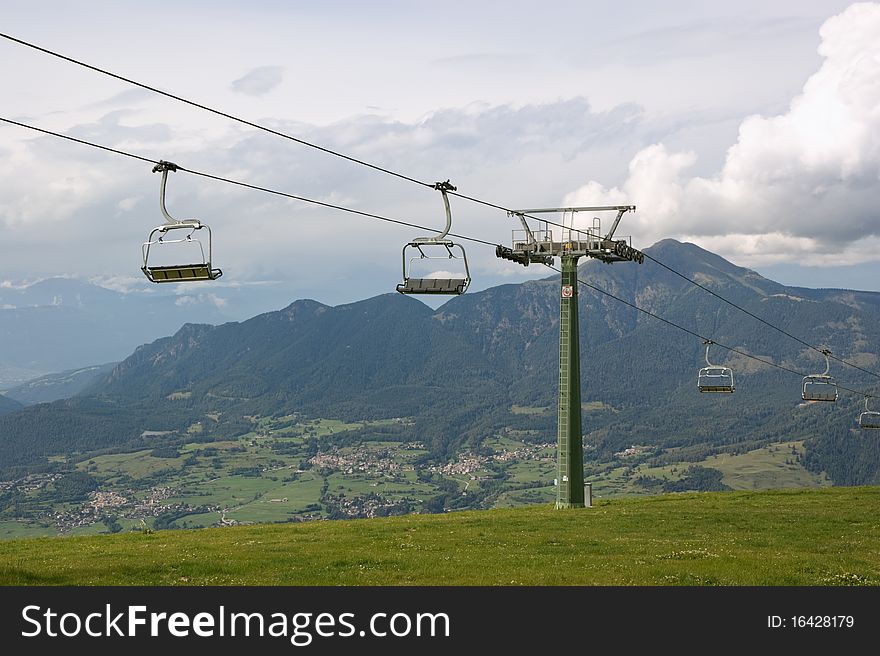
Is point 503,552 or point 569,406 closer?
point 503,552

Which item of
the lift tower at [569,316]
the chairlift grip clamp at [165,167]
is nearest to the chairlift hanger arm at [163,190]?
the chairlift grip clamp at [165,167]

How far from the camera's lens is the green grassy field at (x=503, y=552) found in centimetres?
2608

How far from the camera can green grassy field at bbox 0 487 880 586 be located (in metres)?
26.1

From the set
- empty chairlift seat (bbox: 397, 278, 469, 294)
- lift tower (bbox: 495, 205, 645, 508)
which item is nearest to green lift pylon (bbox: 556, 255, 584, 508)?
lift tower (bbox: 495, 205, 645, 508)

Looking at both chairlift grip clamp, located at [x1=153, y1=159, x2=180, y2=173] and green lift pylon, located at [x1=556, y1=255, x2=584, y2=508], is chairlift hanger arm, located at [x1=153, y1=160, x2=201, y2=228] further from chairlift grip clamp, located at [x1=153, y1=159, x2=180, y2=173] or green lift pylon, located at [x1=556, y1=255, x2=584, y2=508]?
→ green lift pylon, located at [x1=556, y1=255, x2=584, y2=508]

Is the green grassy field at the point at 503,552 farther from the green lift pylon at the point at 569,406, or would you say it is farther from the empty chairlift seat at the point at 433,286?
the empty chairlift seat at the point at 433,286

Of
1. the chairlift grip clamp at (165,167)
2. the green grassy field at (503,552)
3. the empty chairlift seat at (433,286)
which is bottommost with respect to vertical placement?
the green grassy field at (503,552)

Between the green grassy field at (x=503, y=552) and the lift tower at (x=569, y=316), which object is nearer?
the green grassy field at (x=503, y=552)

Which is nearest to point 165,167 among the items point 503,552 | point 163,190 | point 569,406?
point 163,190

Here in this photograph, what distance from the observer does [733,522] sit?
43.3 m

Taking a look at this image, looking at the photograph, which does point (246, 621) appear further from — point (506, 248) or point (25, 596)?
point (506, 248)

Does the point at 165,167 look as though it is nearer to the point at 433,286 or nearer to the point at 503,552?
the point at 433,286

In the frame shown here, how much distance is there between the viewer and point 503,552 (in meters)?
31.9

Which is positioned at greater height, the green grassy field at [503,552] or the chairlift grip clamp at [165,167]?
the chairlift grip clamp at [165,167]
